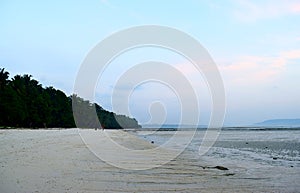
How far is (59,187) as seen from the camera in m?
11.0

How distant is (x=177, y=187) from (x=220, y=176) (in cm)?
412

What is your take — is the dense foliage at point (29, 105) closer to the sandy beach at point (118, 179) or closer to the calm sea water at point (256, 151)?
the calm sea water at point (256, 151)

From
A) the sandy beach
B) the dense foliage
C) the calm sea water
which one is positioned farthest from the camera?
the dense foliage

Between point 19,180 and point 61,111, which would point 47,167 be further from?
point 61,111

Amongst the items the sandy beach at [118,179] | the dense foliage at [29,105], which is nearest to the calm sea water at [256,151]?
the sandy beach at [118,179]

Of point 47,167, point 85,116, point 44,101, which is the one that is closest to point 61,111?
point 44,101

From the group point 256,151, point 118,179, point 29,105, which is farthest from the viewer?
point 29,105

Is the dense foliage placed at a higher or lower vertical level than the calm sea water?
higher

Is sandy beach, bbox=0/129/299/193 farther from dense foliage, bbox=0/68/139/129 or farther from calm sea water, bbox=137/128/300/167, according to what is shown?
dense foliage, bbox=0/68/139/129

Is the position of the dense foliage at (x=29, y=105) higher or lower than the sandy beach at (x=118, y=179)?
higher

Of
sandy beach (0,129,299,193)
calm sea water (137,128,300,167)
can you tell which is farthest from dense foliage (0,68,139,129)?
sandy beach (0,129,299,193)

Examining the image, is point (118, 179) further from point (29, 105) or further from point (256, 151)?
point (29, 105)

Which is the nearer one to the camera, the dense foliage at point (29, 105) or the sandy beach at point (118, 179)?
the sandy beach at point (118, 179)

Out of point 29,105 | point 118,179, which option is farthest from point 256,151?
point 29,105
